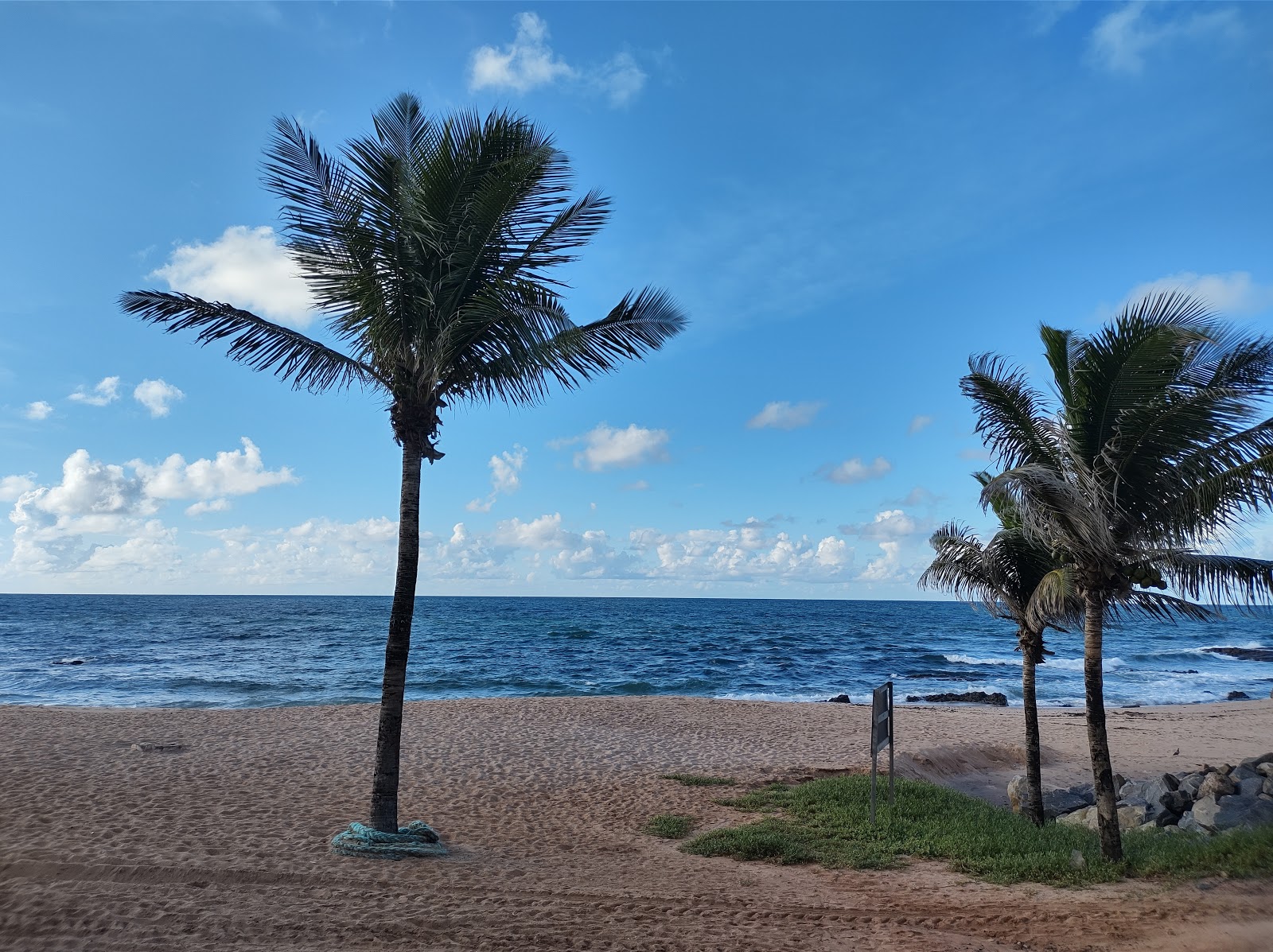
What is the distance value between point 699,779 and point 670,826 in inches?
128

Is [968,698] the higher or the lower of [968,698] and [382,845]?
the lower

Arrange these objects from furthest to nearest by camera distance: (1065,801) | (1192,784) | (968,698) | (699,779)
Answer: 1. (968,698)
2. (699,779)
3. (1065,801)
4. (1192,784)

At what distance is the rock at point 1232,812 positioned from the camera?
30.2 ft

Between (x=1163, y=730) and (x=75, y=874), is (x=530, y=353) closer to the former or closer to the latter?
(x=75, y=874)

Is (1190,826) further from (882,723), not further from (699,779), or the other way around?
(699,779)

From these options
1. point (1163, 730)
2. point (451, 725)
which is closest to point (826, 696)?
point (1163, 730)

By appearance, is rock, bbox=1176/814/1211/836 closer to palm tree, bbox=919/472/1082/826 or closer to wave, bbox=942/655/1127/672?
palm tree, bbox=919/472/1082/826

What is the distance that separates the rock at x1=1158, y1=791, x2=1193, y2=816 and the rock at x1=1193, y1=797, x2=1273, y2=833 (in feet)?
2.93

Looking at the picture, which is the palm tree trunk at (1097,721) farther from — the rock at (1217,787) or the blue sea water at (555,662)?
the blue sea water at (555,662)

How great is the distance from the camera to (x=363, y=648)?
150 feet

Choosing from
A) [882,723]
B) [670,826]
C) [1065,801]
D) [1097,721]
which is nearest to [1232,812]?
[1065,801]

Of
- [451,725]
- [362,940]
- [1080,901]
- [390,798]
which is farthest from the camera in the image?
[451,725]

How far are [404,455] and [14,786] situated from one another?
283 inches

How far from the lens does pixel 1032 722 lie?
1040 centimetres
